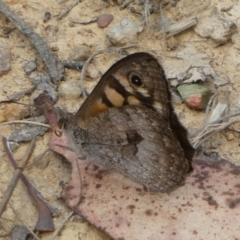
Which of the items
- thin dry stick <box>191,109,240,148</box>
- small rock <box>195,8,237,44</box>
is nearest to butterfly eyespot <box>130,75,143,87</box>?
thin dry stick <box>191,109,240,148</box>

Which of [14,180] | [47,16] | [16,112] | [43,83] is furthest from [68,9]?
[14,180]

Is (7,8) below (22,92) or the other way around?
the other way around

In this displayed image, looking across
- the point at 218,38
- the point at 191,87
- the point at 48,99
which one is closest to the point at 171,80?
the point at 191,87

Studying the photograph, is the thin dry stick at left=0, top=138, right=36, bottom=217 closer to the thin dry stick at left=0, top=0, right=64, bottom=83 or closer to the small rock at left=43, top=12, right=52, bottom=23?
the thin dry stick at left=0, top=0, right=64, bottom=83

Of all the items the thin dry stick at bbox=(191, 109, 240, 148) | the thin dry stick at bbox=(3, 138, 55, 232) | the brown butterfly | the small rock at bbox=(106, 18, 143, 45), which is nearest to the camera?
the brown butterfly

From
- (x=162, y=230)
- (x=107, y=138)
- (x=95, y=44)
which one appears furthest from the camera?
(x=95, y=44)

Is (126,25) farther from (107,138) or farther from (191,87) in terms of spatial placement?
(107,138)

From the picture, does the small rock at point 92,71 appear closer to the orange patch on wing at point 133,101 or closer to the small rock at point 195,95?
the small rock at point 195,95
